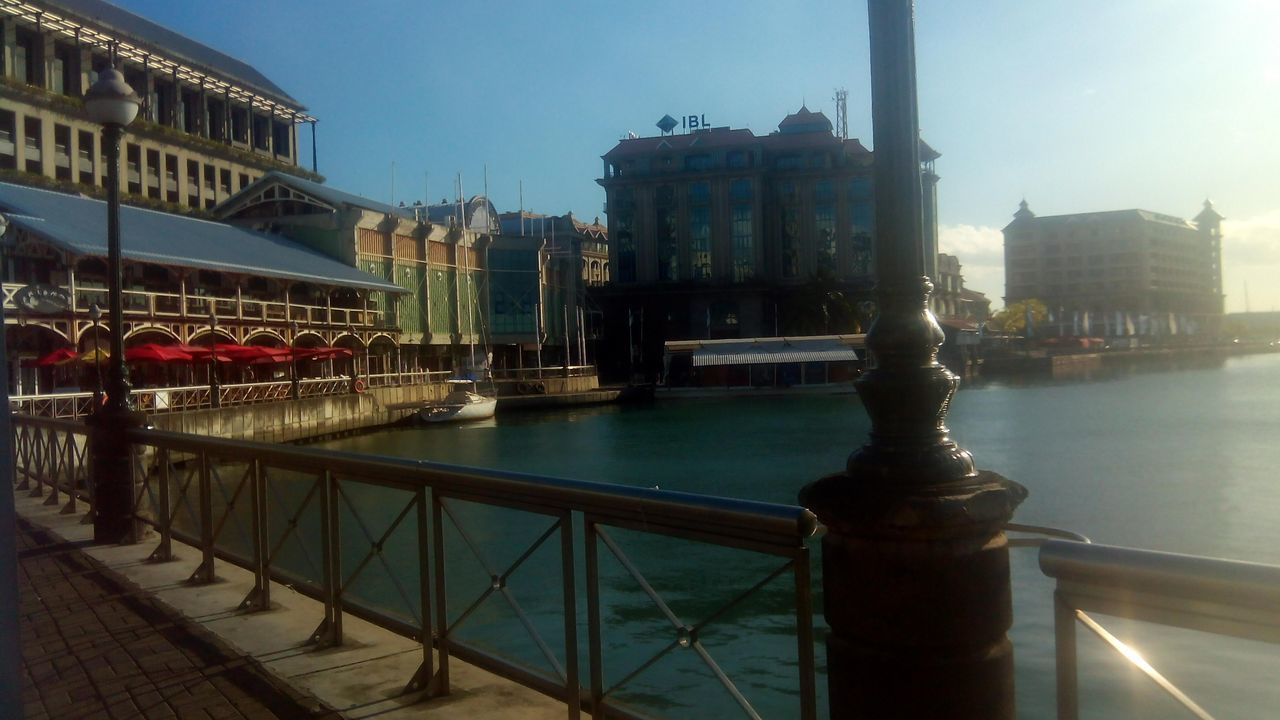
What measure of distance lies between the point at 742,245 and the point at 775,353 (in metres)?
20.0

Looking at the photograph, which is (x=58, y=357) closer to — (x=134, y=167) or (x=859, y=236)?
Answer: (x=134, y=167)

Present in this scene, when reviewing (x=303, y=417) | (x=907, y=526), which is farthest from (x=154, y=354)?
(x=907, y=526)

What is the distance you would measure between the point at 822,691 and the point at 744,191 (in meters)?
85.8

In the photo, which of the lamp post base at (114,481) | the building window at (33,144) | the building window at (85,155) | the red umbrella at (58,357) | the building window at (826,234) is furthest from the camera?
the building window at (826,234)

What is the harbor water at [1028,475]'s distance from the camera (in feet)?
37.4

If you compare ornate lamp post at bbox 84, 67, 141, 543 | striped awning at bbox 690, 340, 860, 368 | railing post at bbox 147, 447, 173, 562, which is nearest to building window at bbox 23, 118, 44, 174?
striped awning at bbox 690, 340, 860, 368

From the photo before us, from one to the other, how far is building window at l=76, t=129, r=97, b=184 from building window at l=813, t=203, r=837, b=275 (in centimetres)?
5964

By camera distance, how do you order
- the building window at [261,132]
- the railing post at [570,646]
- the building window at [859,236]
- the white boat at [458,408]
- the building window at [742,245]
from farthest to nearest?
the building window at [742,245], the building window at [859,236], the building window at [261,132], the white boat at [458,408], the railing post at [570,646]

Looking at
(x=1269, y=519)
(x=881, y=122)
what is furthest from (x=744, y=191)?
(x=881, y=122)

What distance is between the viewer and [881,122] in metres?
3.43

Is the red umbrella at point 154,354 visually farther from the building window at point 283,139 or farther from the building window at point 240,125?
the building window at point 283,139

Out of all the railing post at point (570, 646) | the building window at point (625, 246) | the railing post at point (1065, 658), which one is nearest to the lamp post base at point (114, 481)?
the railing post at point (570, 646)

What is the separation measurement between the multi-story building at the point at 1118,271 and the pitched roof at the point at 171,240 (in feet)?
279

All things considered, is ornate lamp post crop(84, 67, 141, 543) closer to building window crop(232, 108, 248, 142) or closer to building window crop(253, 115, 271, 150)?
building window crop(232, 108, 248, 142)
